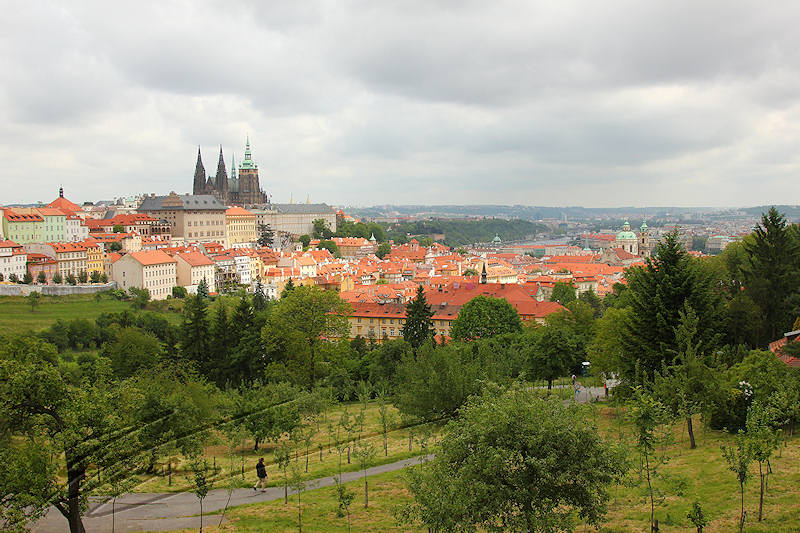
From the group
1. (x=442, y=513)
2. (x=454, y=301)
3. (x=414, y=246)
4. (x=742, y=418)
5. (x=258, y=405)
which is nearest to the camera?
(x=442, y=513)

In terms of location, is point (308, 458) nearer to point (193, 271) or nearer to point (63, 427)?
point (63, 427)

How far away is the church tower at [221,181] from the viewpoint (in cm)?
14562

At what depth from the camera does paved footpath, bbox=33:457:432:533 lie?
11.8 meters

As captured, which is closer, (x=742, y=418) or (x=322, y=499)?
(x=322, y=499)

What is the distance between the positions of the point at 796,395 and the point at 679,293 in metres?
6.63

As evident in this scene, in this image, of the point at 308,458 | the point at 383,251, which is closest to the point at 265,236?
the point at 383,251

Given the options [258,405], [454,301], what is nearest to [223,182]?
[454,301]

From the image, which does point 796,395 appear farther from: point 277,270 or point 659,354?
point 277,270

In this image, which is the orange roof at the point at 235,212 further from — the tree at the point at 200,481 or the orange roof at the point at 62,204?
the tree at the point at 200,481

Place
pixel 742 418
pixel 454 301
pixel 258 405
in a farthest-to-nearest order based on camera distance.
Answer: pixel 454 301
pixel 258 405
pixel 742 418

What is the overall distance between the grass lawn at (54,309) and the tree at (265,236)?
5114 centimetres

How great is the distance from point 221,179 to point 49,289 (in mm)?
84299

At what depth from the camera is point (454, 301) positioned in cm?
5544

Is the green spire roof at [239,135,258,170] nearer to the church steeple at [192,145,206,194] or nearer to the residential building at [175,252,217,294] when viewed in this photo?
the church steeple at [192,145,206,194]
